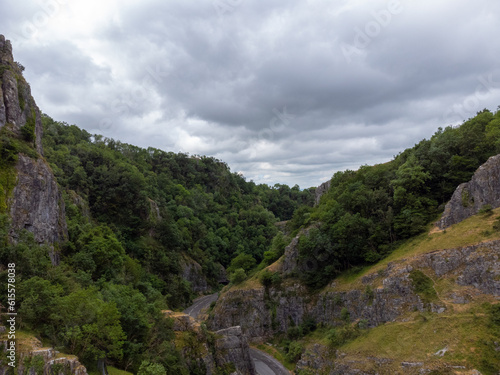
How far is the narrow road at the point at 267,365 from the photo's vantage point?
46938 millimetres

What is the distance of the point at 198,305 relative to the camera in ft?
249

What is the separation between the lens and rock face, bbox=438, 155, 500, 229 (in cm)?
4037

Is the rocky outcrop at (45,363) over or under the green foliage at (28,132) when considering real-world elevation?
under

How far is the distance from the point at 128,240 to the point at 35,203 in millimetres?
34915

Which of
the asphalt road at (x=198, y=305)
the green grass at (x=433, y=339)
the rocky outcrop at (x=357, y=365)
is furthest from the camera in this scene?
the asphalt road at (x=198, y=305)

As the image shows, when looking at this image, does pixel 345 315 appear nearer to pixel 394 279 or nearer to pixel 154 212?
pixel 394 279

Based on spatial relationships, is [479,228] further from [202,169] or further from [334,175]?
[202,169]

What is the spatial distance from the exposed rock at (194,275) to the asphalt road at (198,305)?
3385 millimetres

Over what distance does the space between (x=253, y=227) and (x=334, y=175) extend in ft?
143

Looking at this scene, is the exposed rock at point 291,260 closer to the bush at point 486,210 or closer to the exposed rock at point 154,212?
the bush at point 486,210

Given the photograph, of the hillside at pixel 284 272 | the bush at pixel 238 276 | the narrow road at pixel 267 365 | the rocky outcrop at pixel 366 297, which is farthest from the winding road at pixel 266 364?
the bush at pixel 238 276

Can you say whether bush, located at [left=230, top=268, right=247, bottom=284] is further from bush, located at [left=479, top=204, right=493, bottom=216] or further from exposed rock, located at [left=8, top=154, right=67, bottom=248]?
→ bush, located at [left=479, top=204, right=493, bottom=216]

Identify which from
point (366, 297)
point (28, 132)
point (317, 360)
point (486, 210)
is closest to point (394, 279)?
point (366, 297)

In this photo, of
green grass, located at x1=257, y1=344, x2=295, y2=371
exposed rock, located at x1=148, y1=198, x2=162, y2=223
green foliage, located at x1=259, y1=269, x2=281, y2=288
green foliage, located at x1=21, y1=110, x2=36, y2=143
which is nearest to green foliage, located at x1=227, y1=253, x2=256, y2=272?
green foliage, located at x1=259, y1=269, x2=281, y2=288
